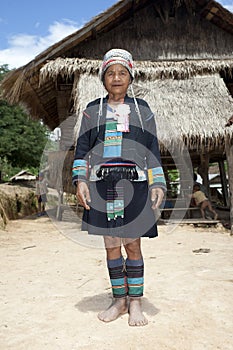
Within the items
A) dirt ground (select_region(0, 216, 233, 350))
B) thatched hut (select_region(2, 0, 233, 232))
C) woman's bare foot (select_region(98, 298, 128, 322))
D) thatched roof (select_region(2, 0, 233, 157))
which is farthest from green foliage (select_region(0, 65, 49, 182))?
woman's bare foot (select_region(98, 298, 128, 322))

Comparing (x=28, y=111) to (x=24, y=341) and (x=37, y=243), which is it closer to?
(x=37, y=243)

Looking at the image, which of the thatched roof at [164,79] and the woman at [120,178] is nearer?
the woman at [120,178]

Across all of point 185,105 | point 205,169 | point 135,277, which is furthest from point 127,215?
point 205,169

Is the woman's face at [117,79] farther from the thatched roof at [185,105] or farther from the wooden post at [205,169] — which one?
the wooden post at [205,169]

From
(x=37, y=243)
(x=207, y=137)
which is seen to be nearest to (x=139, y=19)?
(x=207, y=137)

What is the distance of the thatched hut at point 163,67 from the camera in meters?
6.20

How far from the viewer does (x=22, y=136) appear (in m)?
18.2

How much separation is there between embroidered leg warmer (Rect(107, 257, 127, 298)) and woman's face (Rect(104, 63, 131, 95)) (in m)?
1.12

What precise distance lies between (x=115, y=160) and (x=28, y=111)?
678 centimetres

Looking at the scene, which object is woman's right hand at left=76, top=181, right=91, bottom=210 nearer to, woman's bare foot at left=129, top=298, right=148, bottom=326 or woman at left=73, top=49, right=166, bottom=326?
woman at left=73, top=49, right=166, bottom=326

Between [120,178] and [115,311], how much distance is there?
852 millimetres

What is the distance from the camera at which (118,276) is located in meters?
2.07

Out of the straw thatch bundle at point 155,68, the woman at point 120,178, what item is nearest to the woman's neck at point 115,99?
the woman at point 120,178

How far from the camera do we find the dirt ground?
1.69 m
